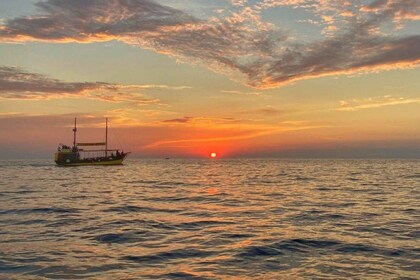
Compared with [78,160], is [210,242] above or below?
above

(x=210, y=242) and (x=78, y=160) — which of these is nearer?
(x=210, y=242)

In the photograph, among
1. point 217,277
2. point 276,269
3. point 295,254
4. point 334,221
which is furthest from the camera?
point 334,221

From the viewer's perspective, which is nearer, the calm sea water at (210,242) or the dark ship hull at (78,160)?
the calm sea water at (210,242)

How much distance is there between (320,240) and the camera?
16266 millimetres

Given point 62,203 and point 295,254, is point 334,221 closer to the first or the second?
point 295,254

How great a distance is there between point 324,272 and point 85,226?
1270 centimetres

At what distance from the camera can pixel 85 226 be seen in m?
19.7

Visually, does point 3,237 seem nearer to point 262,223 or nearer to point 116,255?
point 116,255

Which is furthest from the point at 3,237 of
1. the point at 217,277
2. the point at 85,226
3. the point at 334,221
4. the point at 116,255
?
the point at 334,221

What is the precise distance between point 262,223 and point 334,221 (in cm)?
407

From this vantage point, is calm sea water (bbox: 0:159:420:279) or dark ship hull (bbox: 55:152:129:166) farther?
dark ship hull (bbox: 55:152:129:166)

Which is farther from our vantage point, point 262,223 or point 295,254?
point 262,223

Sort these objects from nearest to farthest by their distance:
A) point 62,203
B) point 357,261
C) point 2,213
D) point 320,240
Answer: point 357,261, point 320,240, point 2,213, point 62,203

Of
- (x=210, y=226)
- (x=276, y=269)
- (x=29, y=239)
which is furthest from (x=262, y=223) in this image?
(x=29, y=239)
